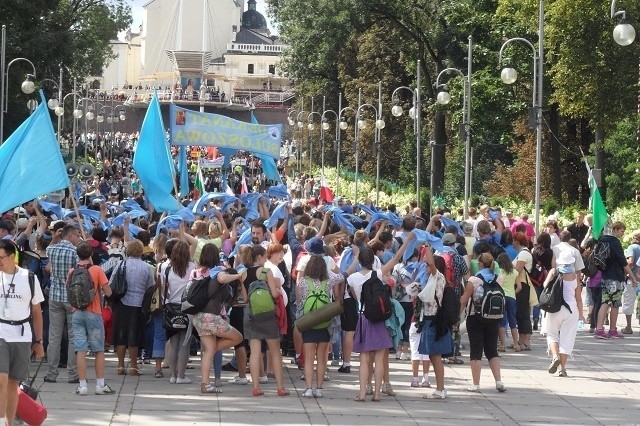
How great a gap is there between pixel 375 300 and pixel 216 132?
40.0 ft

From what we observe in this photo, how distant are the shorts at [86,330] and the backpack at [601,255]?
27.5ft

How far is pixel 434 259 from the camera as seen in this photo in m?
14.6

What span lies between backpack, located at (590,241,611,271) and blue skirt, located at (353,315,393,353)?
678 centimetres

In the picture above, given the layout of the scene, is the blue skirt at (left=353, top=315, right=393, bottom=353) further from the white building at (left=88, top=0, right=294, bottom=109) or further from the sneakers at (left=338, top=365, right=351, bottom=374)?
the white building at (left=88, top=0, right=294, bottom=109)

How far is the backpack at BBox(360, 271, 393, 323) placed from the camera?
45.7 ft

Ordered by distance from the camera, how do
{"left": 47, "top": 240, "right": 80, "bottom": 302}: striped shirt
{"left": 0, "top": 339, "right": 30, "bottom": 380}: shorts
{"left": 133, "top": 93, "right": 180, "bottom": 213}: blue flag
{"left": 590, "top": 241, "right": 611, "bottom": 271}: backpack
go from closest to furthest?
1. {"left": 0, "top": 339, "right": 30, "bottom": 380}: shorts
2. {"left": 47, "top": 240, "right": 80, "bottom": 302}: striped shirt
3. {"left": 590, "top": 241, "right": 611, "bottom": 271}: backpack
4. {"left": 133, "top": 93, "right": 180, "bottom": 213}: blue flag

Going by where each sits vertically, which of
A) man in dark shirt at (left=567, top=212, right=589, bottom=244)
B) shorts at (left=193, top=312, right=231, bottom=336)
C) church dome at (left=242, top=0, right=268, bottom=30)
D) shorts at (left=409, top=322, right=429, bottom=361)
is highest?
church dome at (left=242, top=0, right=268, bottom=30)

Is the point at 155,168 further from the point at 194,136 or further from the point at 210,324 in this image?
the point at 210,324

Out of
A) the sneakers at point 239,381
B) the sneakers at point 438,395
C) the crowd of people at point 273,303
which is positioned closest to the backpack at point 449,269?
the crowd of people at point 273,303

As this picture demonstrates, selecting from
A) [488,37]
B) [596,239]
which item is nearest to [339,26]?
[488,37]

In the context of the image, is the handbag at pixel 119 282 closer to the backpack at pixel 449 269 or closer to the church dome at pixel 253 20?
the backpack at pixel 449 269

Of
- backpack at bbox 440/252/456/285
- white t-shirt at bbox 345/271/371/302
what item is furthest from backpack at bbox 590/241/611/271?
white t-shirt at bbox 345/271/371/302

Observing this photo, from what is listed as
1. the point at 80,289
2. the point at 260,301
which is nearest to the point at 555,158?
the point at 260,301

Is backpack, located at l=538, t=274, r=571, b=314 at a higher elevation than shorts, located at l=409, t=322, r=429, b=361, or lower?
higher
